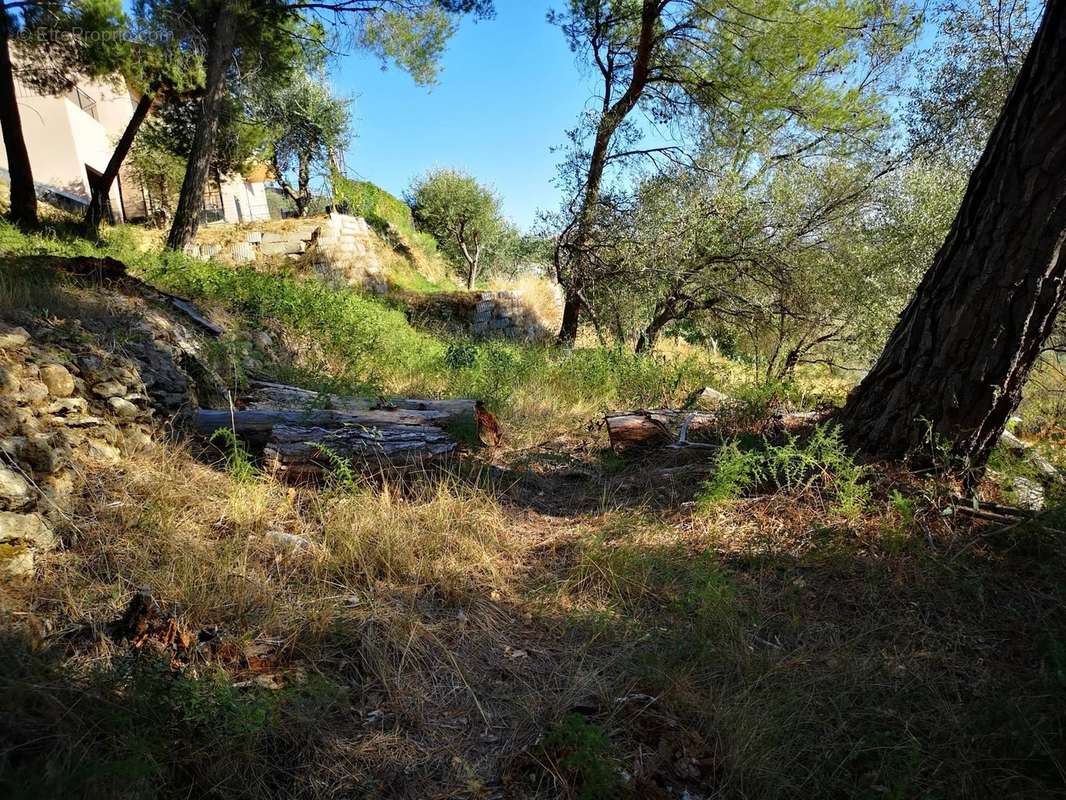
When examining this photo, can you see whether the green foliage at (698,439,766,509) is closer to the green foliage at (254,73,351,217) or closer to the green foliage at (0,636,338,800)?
the green foliage at (0,636,338,800)

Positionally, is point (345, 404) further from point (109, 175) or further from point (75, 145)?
point (75, 145)

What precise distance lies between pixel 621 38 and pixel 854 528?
1003 centimetres

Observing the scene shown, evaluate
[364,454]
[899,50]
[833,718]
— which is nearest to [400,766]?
[833,718]

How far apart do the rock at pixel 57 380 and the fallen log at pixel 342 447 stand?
1.06 meters

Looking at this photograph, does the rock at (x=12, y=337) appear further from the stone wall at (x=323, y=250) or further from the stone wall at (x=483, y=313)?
the stone wall at (x=483, y=313)

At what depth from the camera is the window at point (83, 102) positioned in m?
16.7

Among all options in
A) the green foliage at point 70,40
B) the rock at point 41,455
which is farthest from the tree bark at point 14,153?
the rock at point 41,455

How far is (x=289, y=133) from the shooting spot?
1717cm

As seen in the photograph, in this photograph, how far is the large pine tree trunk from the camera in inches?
100

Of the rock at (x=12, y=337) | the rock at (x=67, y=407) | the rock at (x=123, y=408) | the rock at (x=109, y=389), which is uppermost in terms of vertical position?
the rock at (x=12, y=337)

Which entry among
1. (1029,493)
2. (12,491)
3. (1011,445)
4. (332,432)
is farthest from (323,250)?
(1029,493)

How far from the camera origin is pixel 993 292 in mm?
2688

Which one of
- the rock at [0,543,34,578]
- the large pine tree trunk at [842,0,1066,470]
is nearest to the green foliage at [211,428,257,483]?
the rock at [0,543,34,578]

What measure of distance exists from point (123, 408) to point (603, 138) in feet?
28.4
